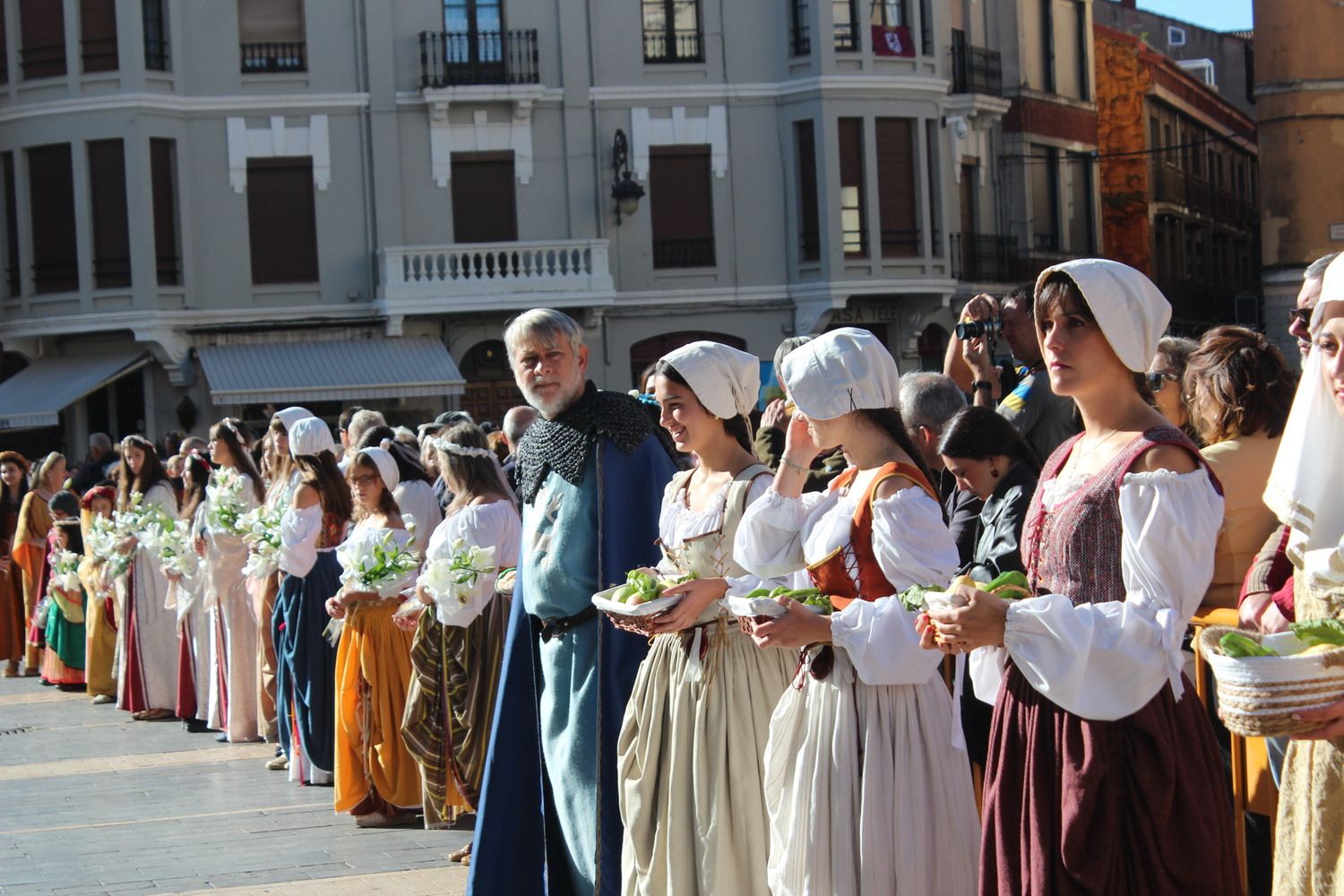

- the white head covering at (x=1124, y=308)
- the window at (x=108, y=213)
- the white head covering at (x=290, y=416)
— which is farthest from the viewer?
the window at (x=108, y=213)

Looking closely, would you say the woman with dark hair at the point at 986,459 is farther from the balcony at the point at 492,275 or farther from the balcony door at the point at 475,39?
the balcony door at the point at 475,39

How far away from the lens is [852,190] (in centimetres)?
2948

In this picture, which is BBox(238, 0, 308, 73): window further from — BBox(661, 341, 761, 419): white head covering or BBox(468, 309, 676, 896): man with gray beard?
BBox(661, 341, 761, 419): white head covering

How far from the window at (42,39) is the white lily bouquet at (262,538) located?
61.0ft

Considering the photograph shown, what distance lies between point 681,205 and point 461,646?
68.6 feet

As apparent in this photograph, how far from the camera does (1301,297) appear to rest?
17.0 feet

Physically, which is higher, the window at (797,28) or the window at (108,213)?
the window at (797,28)

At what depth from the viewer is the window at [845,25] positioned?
96.7 ft

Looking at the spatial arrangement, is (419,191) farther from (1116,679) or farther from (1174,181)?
(1116,679)

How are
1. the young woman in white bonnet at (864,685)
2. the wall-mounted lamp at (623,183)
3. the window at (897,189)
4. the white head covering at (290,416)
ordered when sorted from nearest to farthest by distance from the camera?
1. the young woman in white bonnet at (864,685)
2. the white head covering at (290,416)
3. the wall-mounted lamp at (623,183)
4. the window at (897,189)

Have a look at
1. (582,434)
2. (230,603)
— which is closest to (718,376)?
(582,434)

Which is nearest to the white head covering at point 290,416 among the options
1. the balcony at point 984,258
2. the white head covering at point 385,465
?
the white head covering at point 385,465

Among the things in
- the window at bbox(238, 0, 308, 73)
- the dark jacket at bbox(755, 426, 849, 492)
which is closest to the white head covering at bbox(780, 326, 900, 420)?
the dark jacket at bbox(755, 426, 849, 492)

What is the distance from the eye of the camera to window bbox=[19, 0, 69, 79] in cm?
2764
